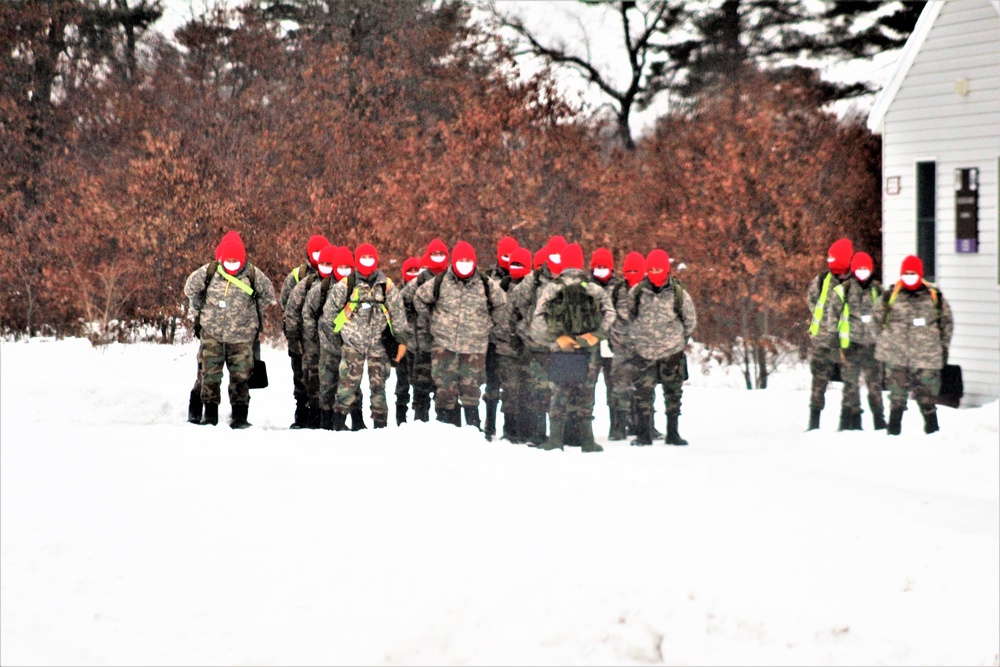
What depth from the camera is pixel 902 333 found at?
43.1 ft

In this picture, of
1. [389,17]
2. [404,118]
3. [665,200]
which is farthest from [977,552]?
[389,17]

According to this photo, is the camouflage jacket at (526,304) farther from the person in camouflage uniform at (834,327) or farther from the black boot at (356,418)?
the person in camouflage uniform at (834,327)

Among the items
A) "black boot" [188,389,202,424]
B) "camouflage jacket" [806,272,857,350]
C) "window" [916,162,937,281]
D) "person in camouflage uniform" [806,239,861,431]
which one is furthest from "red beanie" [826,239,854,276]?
"black boot" [188,389,202,424]

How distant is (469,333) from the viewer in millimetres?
12703

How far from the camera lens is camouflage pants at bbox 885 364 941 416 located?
13.1 metres

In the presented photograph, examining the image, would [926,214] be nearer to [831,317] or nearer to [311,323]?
[831,317]

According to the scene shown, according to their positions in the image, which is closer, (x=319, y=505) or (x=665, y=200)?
(x=319, y=505)

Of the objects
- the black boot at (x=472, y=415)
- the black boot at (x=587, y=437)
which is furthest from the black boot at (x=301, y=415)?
the black boot at (x=587, y=437)

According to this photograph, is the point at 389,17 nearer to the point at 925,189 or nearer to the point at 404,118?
the point at 404,118

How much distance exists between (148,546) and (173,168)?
16347 millimetres

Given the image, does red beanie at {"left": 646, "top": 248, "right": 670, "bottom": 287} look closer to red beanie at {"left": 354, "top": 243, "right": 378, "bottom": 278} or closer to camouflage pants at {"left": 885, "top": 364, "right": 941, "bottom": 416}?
camouflage pants at {"left": 885, "top": 364, "right": 941, "bottom": 416}

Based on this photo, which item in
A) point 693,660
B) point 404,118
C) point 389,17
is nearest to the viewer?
point 693,660

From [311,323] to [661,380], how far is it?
376 cm

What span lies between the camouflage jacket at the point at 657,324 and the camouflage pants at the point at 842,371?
1.79 meters
